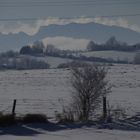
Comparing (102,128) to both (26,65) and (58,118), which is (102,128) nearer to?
(58,118)

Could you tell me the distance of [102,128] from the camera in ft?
52.3

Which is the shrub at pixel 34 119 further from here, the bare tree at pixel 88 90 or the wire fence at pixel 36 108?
the wire fence at pixel 36 108

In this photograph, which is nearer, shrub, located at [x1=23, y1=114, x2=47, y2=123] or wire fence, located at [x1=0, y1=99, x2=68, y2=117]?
shrub, located at [x1=23, y1=114, x2=47, y2=123]

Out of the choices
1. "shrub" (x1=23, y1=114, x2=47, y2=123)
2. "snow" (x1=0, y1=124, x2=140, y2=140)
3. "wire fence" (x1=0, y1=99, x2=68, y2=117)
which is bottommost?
"snow" (x1=0, y1=124, x2=140, y2=140)

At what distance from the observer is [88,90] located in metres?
21.0

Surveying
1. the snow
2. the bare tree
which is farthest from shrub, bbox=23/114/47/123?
the bare tree

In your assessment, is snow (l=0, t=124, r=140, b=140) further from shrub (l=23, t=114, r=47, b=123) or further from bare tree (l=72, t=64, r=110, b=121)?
bare tree (l=72, t=64, r=110, b=121)

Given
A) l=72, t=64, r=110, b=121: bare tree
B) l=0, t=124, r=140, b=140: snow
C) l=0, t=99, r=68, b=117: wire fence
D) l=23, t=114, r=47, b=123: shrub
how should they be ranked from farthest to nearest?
l=0, t=99, r=68, b=117: wire fence < l=72, t=64, r=110, b=121: bare tree < l=23, t=114, r=47, b=123: shrub < l=0, t=124, r=140, b=140: snow

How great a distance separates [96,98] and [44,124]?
14.7ft

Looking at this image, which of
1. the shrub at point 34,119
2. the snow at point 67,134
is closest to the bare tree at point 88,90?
the shrub at point 34,119

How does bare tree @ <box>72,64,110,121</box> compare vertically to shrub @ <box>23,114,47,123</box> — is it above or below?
above

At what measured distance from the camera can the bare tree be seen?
68.6 ft

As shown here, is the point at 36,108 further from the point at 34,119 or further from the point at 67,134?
the point at 67,134

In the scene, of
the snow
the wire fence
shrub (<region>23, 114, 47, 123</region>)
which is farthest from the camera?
the wire fence
